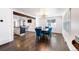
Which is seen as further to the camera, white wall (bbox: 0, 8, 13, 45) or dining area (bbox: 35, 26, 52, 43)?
dining area (bbox: 35, 26, 52, 43)

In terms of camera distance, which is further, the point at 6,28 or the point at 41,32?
the point at 41,32

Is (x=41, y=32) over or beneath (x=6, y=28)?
beneath

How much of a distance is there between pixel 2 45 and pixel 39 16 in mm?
1296

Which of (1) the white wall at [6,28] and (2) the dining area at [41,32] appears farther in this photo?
(2) the dining area at [41,32]
